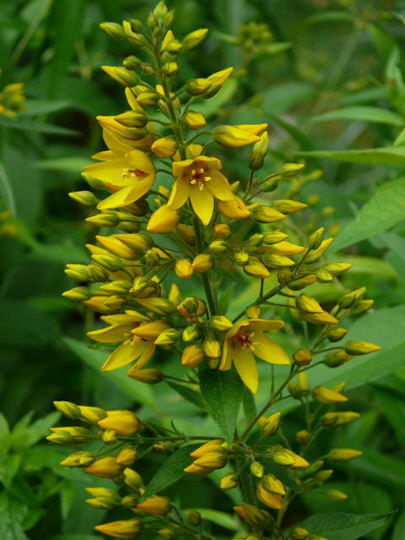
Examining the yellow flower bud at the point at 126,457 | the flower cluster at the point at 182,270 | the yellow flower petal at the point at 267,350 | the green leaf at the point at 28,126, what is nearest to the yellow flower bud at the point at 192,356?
the flower cluster at the point at 182,270

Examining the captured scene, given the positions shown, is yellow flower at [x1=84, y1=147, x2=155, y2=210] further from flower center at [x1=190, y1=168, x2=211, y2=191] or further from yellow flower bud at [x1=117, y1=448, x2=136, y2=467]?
yellow flower bud at [x1=117, y1=448, x2=136, y2=467]

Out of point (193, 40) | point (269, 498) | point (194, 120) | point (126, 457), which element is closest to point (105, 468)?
point (126, 457)

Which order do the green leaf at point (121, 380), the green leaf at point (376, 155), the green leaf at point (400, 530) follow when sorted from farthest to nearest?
the green leaf at point (121, 380) < the green leaf at point (400, 530) < the green leaf at point (376, 155)

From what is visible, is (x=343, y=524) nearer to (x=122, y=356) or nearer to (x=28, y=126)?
(x=122, y=356)

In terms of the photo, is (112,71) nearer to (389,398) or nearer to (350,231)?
(350,231)

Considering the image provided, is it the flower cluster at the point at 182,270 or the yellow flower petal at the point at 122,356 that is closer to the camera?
the flower cluster at the point at 182,270

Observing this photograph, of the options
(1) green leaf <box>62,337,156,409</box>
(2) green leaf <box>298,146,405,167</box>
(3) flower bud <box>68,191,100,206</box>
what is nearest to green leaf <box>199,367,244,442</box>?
(3) flower bud <box>68,191,100,206</box>

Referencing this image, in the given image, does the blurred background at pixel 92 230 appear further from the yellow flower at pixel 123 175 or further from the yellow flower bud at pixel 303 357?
the yellow flower at pixel 123 175
